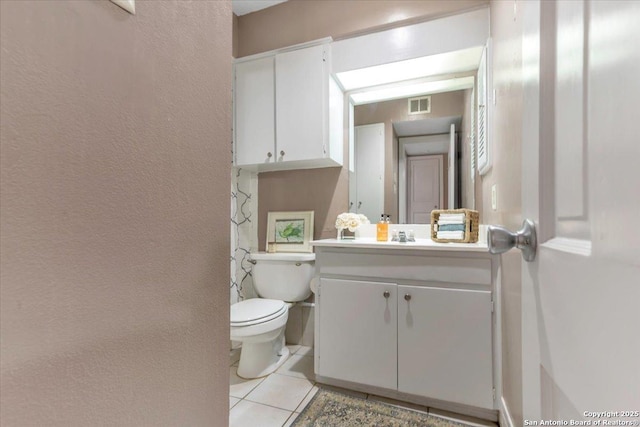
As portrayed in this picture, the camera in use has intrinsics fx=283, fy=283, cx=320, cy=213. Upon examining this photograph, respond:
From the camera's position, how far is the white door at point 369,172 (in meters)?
2.14

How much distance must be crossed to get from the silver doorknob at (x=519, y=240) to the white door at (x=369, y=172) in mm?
1601

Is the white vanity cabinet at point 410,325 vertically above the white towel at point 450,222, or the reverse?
the white towel at point 450,222

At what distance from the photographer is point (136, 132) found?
1.93ft

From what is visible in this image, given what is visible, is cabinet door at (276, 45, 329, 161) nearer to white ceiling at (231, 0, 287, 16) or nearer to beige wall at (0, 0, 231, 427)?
white ceiling at (231, 0, 287, 16)

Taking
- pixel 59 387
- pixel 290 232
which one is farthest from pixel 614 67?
pixel 290 232

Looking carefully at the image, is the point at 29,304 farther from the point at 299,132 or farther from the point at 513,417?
the point at 299,132

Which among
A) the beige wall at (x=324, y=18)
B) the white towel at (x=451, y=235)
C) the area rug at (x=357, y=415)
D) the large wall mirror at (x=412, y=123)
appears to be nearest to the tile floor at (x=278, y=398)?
the area rug at (x=357, y=415)

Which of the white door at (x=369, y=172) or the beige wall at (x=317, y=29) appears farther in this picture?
the white door at (x=369, y=172)

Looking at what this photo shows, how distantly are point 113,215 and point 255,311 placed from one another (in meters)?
1.35

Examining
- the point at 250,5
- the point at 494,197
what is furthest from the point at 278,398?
the point at 250,5

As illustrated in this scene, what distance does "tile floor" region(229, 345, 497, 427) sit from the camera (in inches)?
54.9

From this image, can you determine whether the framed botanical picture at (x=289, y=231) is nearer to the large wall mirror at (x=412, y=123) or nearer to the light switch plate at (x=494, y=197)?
the large wall mirror at (x=412, y=123)

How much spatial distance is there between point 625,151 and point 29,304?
758 millimetres

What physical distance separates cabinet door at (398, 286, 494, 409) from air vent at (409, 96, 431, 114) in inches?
50.9
